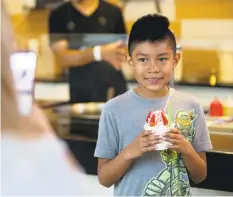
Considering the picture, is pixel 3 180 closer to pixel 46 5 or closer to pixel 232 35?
pixel 232 35

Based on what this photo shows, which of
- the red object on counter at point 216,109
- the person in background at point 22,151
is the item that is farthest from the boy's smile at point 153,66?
the red object on counter at point 216,109

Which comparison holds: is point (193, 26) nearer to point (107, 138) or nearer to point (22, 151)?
point (107, 138)

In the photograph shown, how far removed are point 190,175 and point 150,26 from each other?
258 mm

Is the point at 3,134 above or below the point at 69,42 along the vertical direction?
below

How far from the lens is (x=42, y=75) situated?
2.12 meters

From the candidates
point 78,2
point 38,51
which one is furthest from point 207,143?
point 38,51

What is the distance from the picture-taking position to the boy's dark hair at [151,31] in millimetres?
787

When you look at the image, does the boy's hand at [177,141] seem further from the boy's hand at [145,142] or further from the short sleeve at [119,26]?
the short sleeve at [119,26]

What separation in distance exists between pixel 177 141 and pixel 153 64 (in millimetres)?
129

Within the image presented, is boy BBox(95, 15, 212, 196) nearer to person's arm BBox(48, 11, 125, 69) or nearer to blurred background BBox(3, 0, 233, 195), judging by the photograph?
blurred background BBox(3, 0, 233, 195)

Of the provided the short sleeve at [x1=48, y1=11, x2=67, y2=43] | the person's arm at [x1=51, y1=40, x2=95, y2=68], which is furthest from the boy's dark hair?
the short sleeve at [x1=48, y1=11, x2=67, y2=43]

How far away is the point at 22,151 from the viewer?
0.52m

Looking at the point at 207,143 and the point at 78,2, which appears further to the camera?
the point at 78,2

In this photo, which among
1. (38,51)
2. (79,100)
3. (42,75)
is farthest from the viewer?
(42,75)
